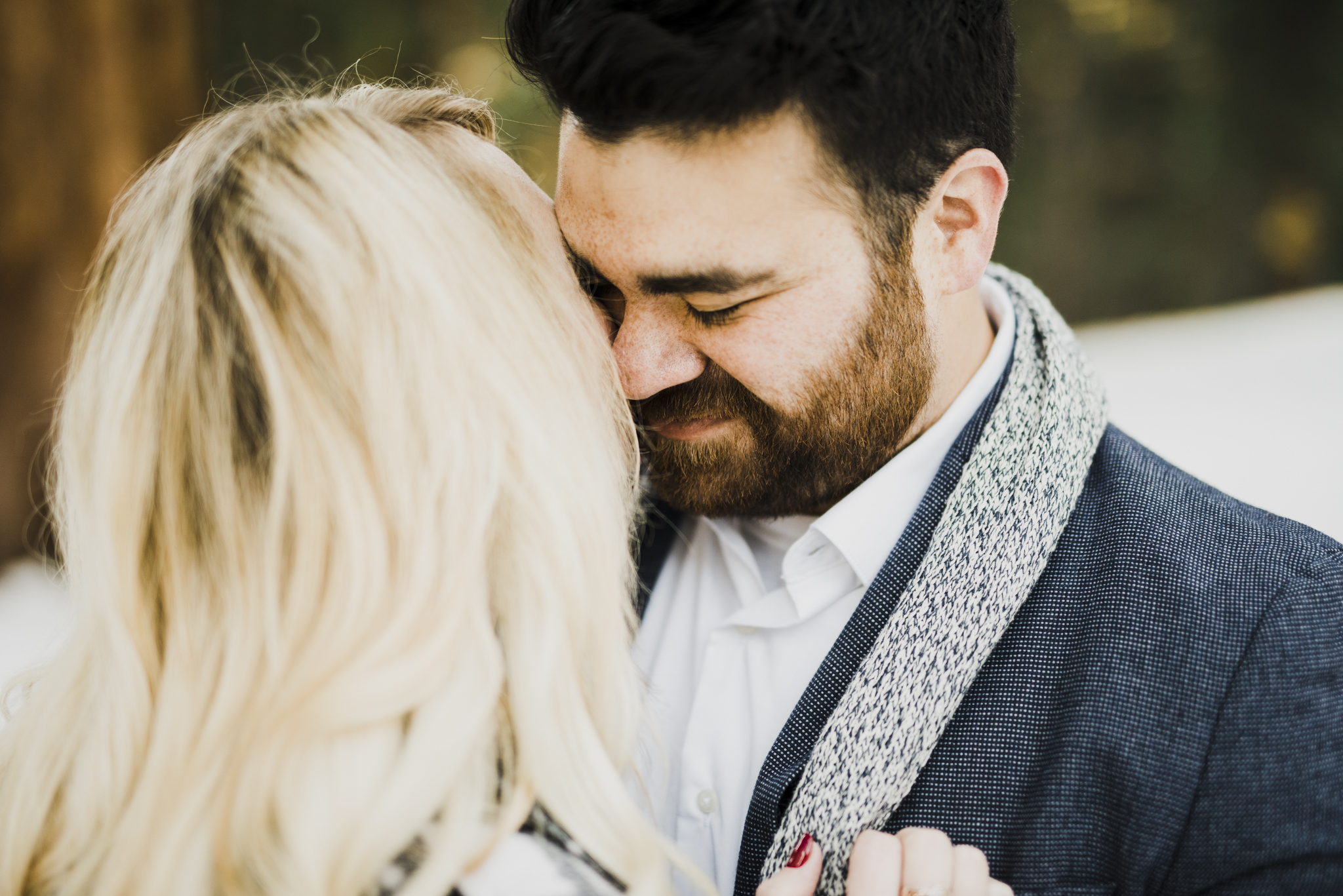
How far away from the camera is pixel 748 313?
3.77 ft

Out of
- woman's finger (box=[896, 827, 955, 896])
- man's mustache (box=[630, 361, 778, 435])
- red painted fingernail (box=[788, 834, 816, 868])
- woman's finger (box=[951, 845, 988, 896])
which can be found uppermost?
man's mustache (box=[630, 361, 778, 435])

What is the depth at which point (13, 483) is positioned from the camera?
2.99 m

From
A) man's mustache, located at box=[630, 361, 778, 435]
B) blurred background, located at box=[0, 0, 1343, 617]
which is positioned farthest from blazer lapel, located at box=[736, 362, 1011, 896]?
blurred background, located at box=[0, 0, 1343, 617]

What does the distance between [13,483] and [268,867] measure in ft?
9.50

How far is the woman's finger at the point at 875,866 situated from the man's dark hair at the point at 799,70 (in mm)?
785

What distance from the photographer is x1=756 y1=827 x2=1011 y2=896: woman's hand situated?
3.01ft

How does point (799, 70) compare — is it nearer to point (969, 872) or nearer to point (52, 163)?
point (969, 872)

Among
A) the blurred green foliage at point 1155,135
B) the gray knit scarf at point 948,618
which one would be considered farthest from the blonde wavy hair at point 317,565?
the blurred green foliage at point 1155,135

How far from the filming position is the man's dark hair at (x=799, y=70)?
1035 mm

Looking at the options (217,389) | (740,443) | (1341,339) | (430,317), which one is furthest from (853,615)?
(1341,339)

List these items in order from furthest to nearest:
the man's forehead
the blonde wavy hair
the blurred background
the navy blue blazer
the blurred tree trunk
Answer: the blurred background, the blurred tree trunk, the man's forehead, the navy blue blazer, the blonde wavy hair

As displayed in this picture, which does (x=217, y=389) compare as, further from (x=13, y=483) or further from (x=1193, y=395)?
(x=1193, y=395)

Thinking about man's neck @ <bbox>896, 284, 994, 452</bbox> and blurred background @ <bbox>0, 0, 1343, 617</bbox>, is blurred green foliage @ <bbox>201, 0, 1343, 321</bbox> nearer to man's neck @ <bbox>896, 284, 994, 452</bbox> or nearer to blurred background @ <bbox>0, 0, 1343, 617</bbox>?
blurred background @ <bbox>0, 0, 1343, 617</bbox>

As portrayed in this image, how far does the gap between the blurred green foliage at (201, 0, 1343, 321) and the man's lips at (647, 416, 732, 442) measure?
2.85m
